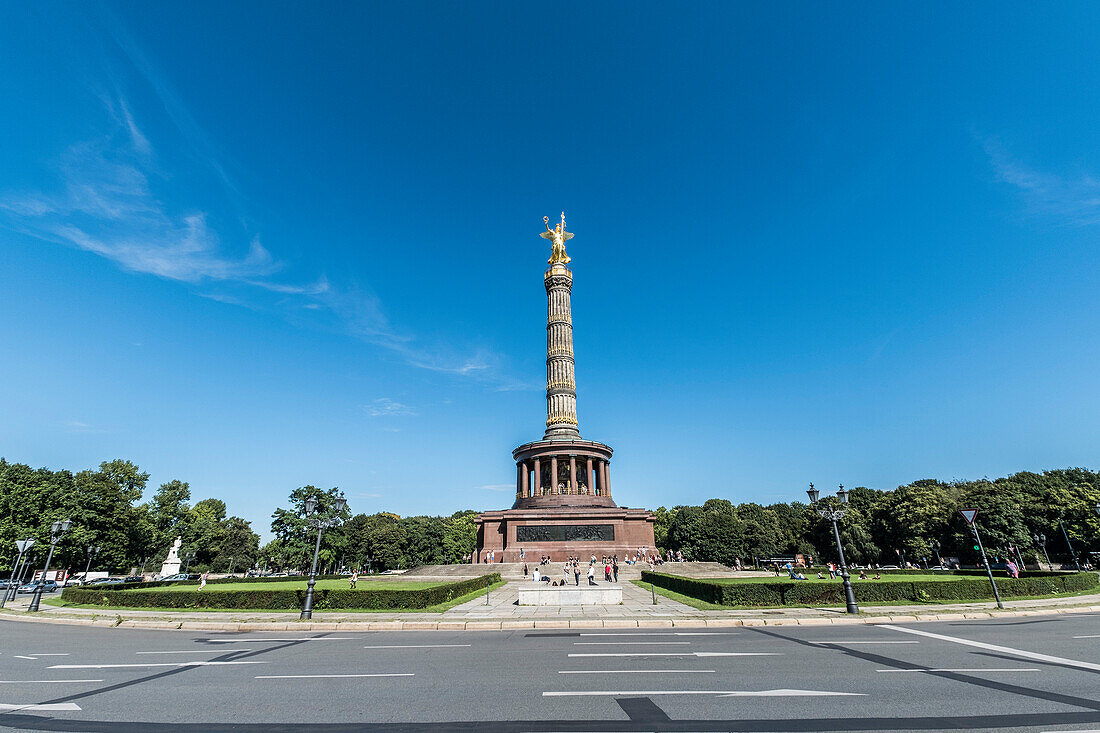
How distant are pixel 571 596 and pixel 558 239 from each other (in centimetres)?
5817

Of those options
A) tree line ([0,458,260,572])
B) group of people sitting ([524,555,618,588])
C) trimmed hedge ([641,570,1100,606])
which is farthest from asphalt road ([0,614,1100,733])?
tree line ([0,458,260,572])

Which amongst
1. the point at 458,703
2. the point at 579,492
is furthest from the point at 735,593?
the point at 579,492

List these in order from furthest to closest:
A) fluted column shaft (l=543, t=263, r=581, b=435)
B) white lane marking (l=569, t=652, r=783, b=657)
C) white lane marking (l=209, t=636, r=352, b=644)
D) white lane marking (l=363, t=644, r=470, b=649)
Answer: fluted column shaft (l=543, t=263, r=581, b=435)
white lane marking (l=209, t=636, r=352, b=644)
white lane marking (l=363, t=644, r=470, b=649)
white lane marking (l=569, t=652, r=783, b=657)

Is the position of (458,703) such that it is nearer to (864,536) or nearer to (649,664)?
(649,664)

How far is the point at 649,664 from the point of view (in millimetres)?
10727

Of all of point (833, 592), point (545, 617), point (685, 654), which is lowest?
point (545, 617)

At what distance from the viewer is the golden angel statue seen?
2874 inches

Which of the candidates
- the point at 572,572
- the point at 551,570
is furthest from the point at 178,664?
the point at 551,570

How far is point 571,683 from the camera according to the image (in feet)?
29.5

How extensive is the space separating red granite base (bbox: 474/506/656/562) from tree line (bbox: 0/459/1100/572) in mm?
16288

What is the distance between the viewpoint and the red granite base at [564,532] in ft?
167

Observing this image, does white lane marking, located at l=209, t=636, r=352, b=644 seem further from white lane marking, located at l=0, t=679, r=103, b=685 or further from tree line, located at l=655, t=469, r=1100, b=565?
tree line, located at l=655, t=469, r=1100, b=565

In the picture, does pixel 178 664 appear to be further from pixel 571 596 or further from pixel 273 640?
pixel 571 596

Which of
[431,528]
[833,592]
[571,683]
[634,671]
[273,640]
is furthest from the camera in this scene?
[431,528]
